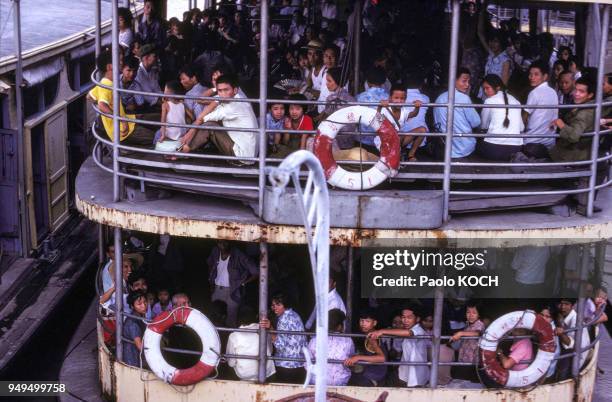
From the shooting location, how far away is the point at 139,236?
14.0 metres

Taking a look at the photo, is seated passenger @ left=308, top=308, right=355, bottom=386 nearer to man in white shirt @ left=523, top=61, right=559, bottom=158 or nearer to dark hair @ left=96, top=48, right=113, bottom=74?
man in white shirt @ left=523, top=61, right=559, bottom=158

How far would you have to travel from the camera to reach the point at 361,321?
32.7 ft

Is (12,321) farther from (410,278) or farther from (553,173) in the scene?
(553,173)

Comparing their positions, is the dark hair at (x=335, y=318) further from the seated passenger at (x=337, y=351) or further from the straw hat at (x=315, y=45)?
the straw hat at (x=315, y=45)

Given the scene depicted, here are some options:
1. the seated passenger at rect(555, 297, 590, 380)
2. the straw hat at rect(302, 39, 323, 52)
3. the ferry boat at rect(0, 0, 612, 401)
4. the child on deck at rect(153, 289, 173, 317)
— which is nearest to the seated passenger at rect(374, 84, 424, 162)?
the ferry boat at rect(0, 0, 612, 401)

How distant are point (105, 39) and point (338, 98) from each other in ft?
34.1

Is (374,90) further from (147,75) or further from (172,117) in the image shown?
(147,75)

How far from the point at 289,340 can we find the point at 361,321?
78 cm

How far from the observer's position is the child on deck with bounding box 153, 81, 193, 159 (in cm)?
1032

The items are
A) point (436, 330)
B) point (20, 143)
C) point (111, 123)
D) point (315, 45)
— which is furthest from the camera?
point (20, 143)

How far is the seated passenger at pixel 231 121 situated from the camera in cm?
988

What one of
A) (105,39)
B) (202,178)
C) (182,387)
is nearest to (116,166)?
(202,178)

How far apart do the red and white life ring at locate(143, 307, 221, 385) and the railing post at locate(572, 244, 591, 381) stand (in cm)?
367

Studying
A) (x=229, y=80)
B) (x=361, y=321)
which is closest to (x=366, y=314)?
(x=361, y=321)
